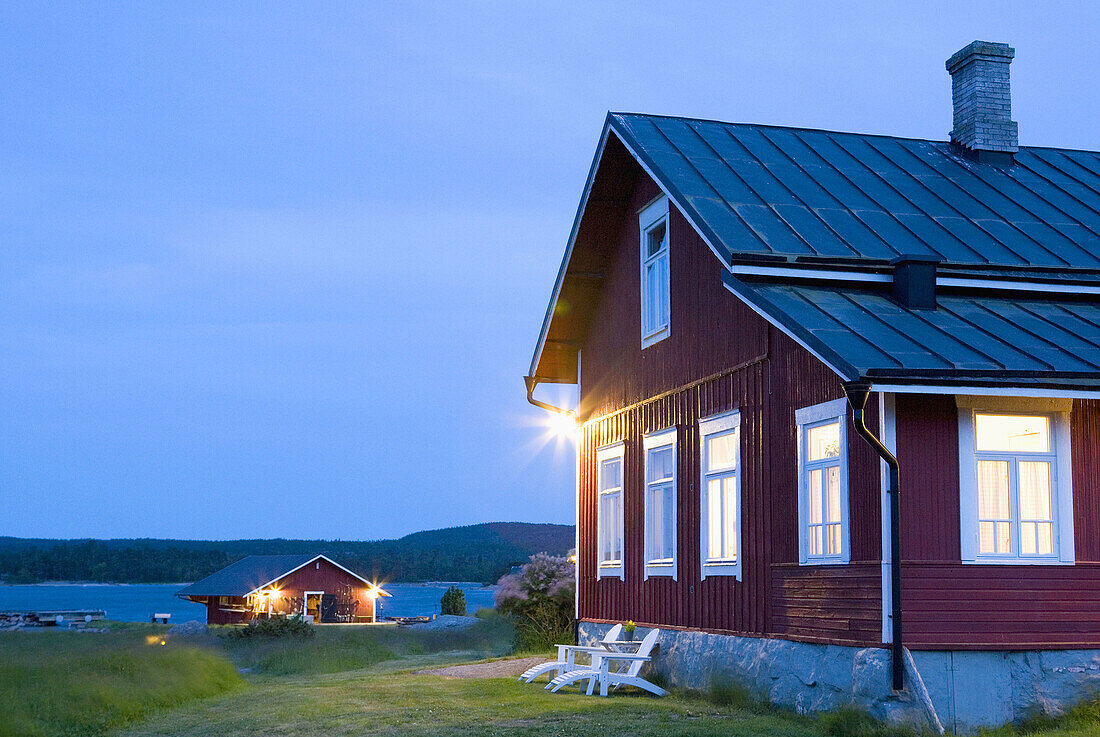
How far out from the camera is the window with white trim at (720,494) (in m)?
14.2

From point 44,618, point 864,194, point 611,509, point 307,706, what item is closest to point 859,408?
point 864,194

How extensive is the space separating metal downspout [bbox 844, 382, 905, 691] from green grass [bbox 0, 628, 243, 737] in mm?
8261

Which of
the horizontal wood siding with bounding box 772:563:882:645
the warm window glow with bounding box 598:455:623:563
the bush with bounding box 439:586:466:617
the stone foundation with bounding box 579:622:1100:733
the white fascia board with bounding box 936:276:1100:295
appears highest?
the white fascia board with bounding box 936:276:1100:295

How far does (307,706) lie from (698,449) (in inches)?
217

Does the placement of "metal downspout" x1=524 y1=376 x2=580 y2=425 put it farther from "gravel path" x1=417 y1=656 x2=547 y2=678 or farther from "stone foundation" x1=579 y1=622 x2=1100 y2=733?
"stone foundation" x1=579 y1=622 x2=1100 y2=733

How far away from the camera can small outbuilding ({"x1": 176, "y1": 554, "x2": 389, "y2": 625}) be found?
68.2 metres

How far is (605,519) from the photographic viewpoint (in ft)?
62.7

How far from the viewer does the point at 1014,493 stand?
1123 cm

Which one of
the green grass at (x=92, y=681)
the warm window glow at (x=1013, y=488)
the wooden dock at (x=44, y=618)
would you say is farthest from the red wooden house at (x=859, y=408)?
the wooden dock at (x=44, y=618)

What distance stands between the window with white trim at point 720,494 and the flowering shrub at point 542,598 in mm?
10906

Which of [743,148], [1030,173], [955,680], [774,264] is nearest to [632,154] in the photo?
[743,148]

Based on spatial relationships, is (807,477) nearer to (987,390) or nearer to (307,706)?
(987,390)

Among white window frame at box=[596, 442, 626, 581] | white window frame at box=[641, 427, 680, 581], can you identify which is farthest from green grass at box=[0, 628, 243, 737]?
white window frame at box=[641, 427, 680, 581]

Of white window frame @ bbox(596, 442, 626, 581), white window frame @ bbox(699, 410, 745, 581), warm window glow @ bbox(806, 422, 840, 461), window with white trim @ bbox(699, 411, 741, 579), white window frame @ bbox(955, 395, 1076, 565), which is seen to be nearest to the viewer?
white window frame @ bbox(955, 395, 1076, 565)
